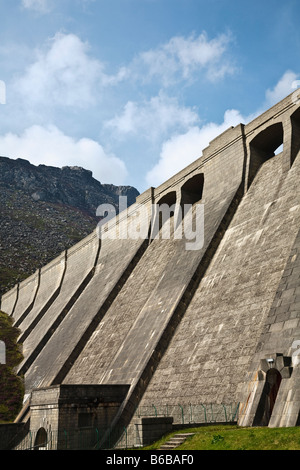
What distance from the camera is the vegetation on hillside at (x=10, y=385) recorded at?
31.6 meters

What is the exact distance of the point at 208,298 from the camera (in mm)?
21141

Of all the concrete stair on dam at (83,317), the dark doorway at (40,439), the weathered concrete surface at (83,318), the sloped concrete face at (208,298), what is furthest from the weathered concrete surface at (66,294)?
the dark doorway at (40,439)

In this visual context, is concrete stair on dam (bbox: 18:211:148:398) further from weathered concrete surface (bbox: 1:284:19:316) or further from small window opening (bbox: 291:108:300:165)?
weathered concrete surface (bbox: 1:284:19:316)

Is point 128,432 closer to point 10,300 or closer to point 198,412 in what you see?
point 198,412

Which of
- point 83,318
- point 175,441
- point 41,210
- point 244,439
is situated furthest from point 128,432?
point 41,210

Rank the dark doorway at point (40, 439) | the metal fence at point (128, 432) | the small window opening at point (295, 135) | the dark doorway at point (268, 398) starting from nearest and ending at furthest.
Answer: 1. the dark doorway at point (268, 398)
2. the metal fence at point (128, 432)
3. the dark doorway at point (40, 439)
4. the small window opening at point (295, 135)

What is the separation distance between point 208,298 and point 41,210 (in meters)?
105

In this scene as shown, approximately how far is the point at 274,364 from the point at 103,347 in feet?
49.1
